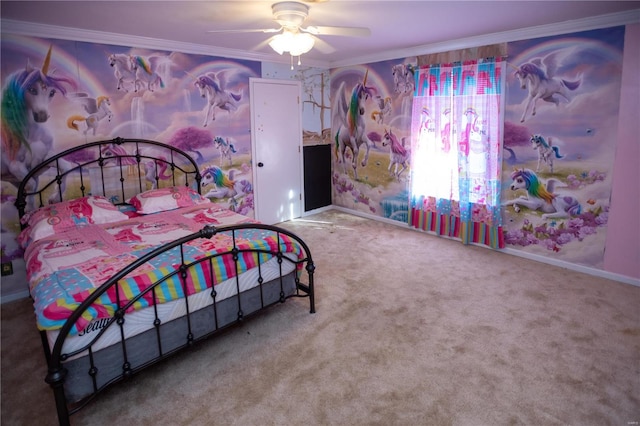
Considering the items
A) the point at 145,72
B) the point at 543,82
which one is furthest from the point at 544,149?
the point at 145,72

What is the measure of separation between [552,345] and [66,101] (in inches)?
190

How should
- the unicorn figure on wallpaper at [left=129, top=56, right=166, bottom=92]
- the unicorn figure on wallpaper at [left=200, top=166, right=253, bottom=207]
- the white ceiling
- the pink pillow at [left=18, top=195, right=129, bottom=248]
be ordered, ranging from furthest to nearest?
the unicorn figure on wallpaper at [left=200, top=166, right=253, bottom=207] → the unicorn figure on wallpaper at [left=129, top=56, right=166, bottom=92] → the pink pillow at [left=18, top=195, right=129, bottom=248] → the white ceiling

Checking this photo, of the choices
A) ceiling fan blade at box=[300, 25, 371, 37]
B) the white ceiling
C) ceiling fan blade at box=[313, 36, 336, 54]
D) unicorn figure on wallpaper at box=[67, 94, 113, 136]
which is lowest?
unicorn figure on wallpaper at box=[67, 94, 113, 136]

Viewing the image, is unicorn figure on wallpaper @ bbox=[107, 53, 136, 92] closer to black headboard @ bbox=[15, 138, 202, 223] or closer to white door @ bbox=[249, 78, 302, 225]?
black headboard @ bbox=[15, 138, 202, 223]

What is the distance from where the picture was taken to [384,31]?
4004mm

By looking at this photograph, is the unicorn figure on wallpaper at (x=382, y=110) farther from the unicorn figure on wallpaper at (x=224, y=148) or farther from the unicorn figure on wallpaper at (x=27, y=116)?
the unicorn figure on wallpaper at (x=27, y=116)

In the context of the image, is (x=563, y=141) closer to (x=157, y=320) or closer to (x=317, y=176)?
(x=317, y=176)

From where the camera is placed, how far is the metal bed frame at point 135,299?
6.76 ft

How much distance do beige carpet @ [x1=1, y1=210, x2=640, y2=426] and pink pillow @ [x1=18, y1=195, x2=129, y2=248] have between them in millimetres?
750

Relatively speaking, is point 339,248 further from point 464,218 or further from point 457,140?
point 457,140

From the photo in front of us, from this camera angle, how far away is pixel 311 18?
3.40 meters

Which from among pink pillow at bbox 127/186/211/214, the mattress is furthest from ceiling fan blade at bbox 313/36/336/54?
pink pillow at bbox 127/186/211/214

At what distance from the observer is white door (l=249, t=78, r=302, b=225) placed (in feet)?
18.1

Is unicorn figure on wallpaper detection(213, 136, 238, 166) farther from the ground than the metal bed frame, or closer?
farther from the ground
